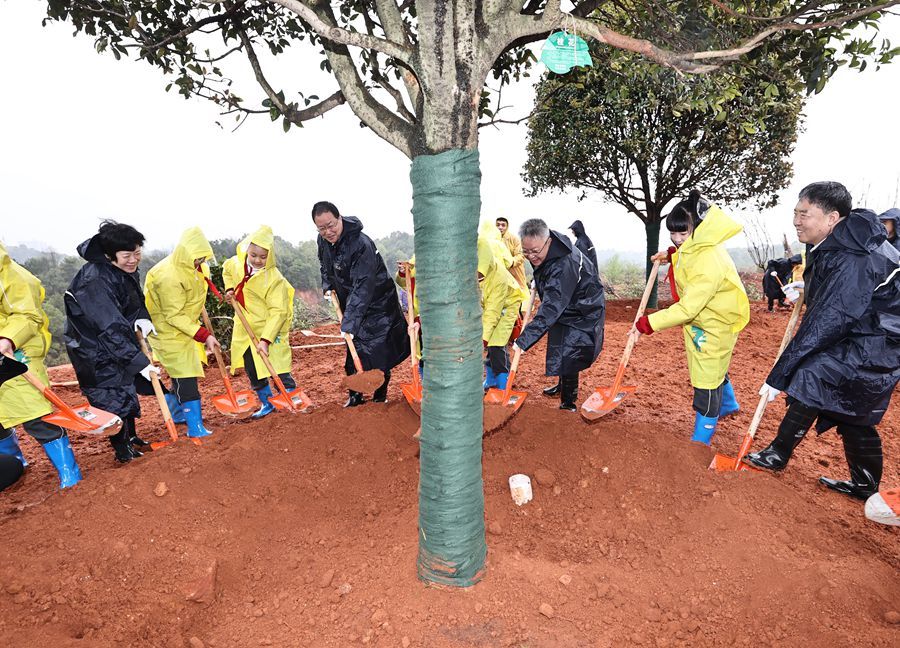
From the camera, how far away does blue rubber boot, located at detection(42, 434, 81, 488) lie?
338 centimetres

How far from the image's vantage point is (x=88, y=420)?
10.8 feet

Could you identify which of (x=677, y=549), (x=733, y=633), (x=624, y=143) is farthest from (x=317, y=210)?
(x=624, y=143)

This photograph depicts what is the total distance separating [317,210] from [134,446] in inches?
94.1

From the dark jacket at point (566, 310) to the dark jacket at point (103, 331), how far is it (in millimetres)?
2807

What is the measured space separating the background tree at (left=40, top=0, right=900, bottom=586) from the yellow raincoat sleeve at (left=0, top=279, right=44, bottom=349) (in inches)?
64.6

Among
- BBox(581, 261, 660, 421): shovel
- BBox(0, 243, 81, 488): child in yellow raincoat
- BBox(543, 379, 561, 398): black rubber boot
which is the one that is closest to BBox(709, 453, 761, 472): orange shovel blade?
BBox(581, 261, 660, 421): shovel

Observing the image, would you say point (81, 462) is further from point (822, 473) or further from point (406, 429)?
point (822, 473)

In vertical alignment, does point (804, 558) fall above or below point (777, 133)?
below

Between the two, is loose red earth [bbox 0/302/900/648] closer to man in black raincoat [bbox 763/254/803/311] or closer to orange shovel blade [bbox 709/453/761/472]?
orange shovel blade [bbox 709/453/761/472]

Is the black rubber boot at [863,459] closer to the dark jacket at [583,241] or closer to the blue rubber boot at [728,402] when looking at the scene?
the blue rubber boot at [728,402]

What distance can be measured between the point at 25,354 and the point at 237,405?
143 cm

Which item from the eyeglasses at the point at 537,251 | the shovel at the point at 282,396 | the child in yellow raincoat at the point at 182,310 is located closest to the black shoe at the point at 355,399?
the shovel at the point at 282,396

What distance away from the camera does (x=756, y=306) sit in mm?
9438

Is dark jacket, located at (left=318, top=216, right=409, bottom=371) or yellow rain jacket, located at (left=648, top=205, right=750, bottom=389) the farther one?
dark jacket, located at (left=318, top=216, right=409, bottom=371)
